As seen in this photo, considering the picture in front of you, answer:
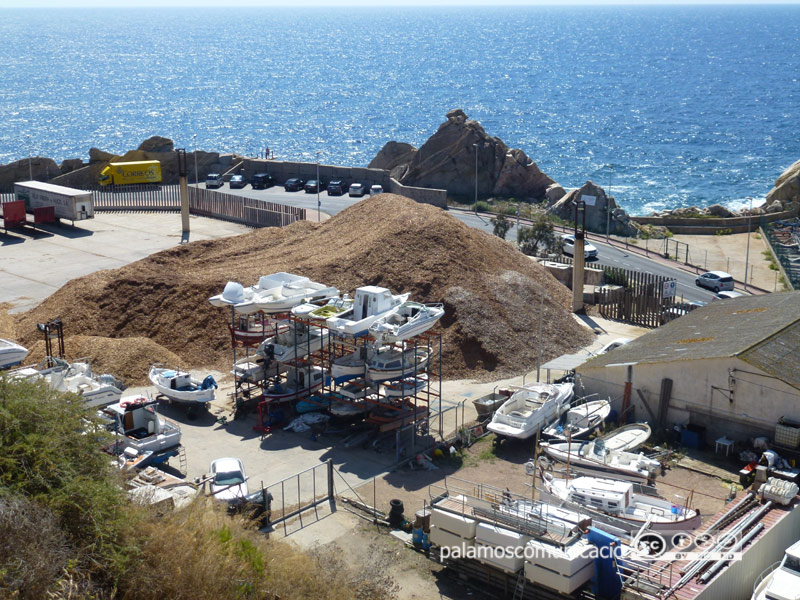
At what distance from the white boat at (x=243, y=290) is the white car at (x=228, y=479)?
773 cm

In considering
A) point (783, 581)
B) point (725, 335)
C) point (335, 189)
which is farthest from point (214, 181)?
point (783, 581)

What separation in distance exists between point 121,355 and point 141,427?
7.23m

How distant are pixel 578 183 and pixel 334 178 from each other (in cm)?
5204

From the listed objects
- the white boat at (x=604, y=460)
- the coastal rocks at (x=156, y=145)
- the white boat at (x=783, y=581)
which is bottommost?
the white boat at (x=783, y=581)

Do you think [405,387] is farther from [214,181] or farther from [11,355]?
[214,181]

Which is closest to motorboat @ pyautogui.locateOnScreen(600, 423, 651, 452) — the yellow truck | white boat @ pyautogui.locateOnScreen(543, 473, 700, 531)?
white boat @ pyautogui.locateOnScreen(543, 473, 700, 531)

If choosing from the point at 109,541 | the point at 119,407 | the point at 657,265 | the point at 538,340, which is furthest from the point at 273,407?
the point at 657,265

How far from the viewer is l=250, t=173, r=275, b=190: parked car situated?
82.4 meters

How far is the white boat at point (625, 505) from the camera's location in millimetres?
25172

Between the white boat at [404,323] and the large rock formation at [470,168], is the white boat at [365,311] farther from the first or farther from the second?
the large rock formation at [470,168]

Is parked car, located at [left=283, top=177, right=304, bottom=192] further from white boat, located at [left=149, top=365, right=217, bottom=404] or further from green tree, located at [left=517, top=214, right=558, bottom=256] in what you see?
white boat, located at [left=149, top=365, right=217, bottom=404]

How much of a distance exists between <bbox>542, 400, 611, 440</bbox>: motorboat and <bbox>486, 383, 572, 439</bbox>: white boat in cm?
33

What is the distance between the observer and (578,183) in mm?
125562

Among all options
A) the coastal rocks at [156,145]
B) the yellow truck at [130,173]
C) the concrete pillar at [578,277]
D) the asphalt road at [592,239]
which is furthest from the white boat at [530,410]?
the coastal rocks at [156,145]
